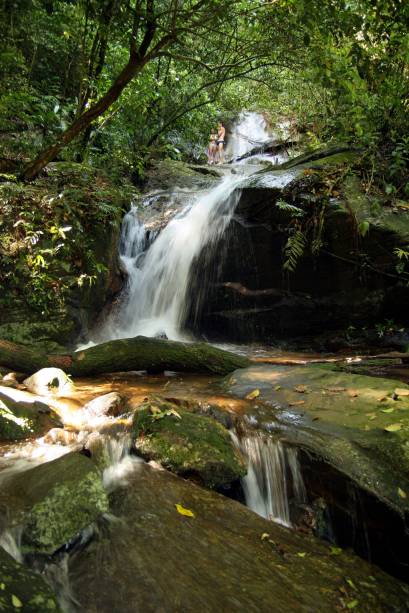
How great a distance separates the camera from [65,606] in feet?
6.56

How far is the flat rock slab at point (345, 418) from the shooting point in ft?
10.3

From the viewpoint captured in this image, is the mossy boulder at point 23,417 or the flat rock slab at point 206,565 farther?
the mossy boulder at point 23,417

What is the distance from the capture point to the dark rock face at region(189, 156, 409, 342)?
747 centimetres

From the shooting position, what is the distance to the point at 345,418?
3779mm

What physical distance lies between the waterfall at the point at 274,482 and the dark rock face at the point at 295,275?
486 centimetres

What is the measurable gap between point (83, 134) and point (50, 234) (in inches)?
106

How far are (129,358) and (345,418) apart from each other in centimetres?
282

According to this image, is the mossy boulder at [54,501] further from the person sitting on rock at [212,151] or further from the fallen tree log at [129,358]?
the person sitting on rock at [212,151]

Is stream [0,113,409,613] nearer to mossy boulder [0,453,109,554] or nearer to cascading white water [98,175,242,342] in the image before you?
mossy boulder [0,453,109,554]

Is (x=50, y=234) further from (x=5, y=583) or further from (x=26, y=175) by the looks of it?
(x=5, y=583)

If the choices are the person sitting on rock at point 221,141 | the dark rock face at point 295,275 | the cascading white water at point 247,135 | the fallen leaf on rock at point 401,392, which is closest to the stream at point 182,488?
the fallen leaf on rock at point 401,392

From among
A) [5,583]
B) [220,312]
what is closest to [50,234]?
[220,312]

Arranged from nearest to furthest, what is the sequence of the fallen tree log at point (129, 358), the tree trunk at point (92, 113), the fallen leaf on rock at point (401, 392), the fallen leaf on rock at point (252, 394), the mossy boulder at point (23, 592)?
the mossy boulder at point (23, 592)
the fallen leaf on rock at point (401, 392)
the fallen leaf on rock at point (252, 394)
the fallen tree log at point (129, 358)
the tree trunk at point (92, 113)

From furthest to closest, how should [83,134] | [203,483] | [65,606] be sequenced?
[83,134] < [203,483] < [65,606]
